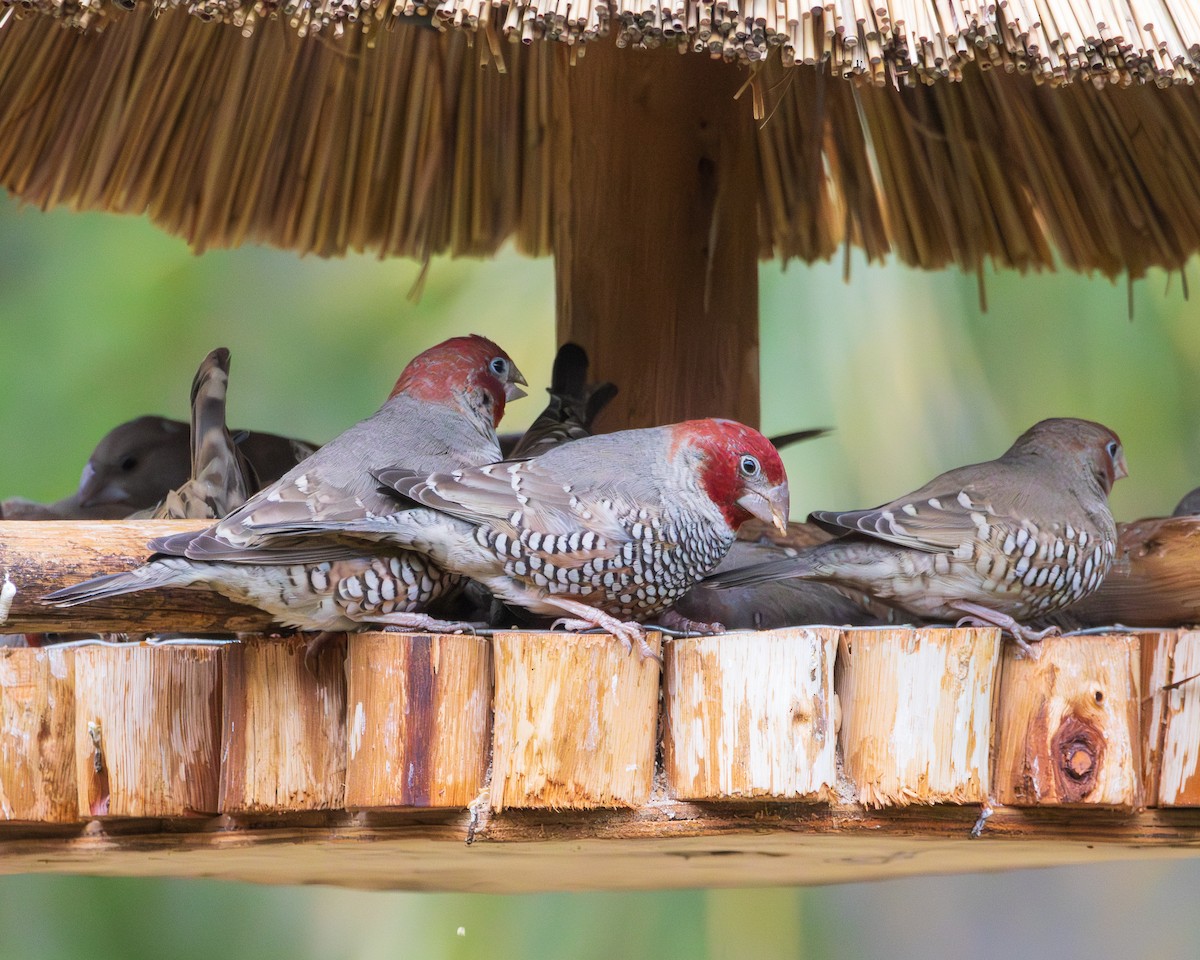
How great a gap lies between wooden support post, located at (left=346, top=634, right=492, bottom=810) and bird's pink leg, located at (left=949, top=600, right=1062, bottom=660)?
793 millimetres

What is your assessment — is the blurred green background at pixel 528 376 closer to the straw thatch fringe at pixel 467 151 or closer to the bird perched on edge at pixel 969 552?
the straw thatch fringe at pixel 467 151

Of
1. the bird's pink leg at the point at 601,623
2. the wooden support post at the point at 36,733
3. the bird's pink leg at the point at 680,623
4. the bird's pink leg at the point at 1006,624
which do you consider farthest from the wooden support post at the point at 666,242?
the wooden support post at the point at 36,733

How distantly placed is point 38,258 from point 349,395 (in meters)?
1.34

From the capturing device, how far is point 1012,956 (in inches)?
219

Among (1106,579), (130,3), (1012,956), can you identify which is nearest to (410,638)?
(130,3)

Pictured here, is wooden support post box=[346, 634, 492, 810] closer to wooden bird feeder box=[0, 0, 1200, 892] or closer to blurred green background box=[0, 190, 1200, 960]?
wooden bird feeder box=[0, 0, 1200, 892]

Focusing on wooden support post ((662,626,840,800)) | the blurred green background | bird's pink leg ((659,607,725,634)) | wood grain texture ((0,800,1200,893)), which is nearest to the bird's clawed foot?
wood grain texture ((0,800,1200,893))

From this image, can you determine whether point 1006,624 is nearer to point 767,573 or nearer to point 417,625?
point 767,573

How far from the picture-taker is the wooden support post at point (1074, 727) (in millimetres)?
1972

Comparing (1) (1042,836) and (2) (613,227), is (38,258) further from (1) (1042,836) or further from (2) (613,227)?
(1) (1042,836)

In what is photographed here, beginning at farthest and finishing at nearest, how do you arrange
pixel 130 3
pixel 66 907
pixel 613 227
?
pixel 66 907
pixel 613 227
pixel 130 3

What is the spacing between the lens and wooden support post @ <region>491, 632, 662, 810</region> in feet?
6.36

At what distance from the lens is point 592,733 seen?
6.38ft

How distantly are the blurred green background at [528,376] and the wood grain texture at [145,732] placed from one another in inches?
102
